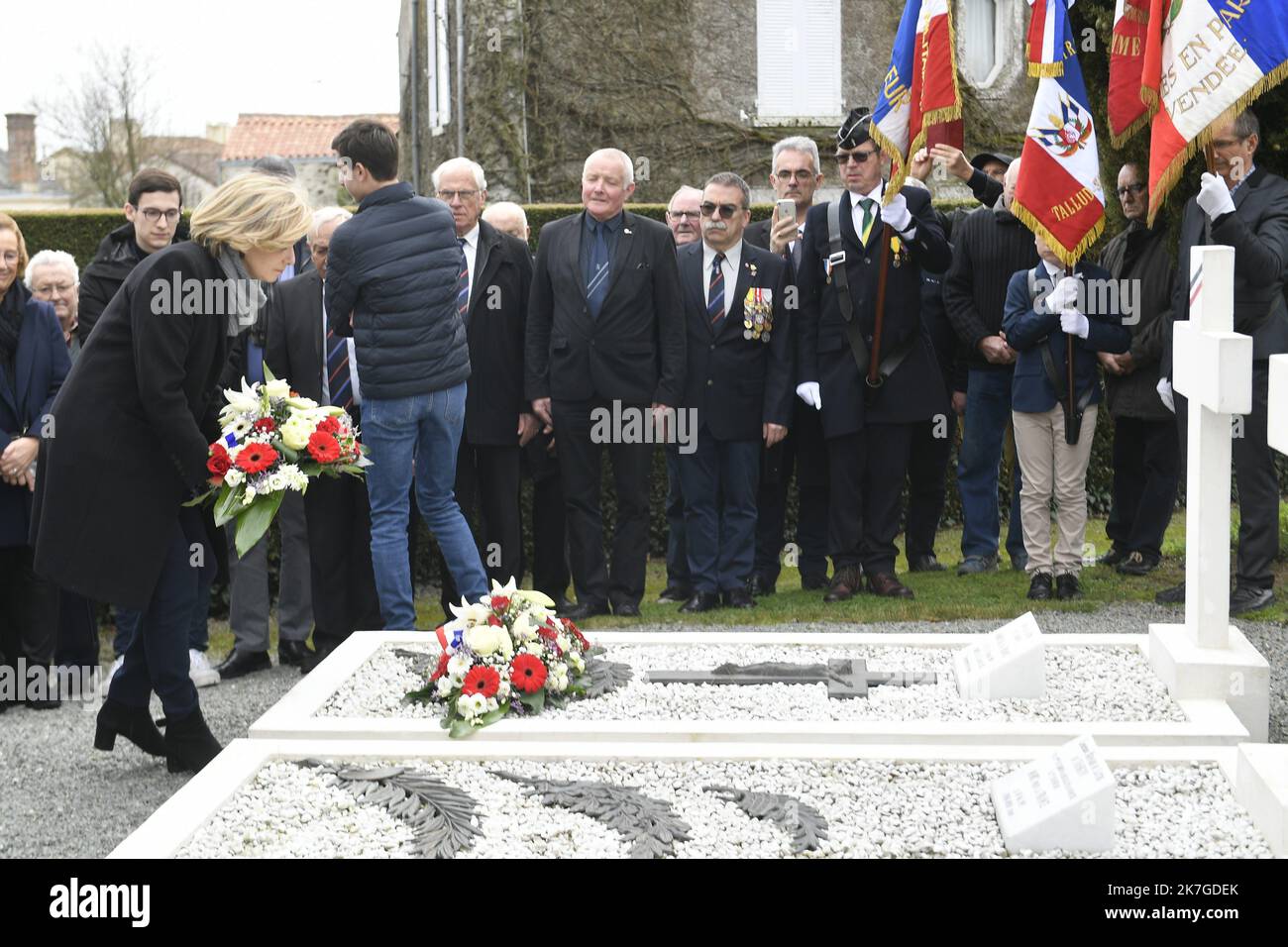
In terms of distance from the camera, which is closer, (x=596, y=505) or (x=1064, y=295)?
(x=1064, y=295)

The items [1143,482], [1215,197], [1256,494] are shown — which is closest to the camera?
[1215,197]

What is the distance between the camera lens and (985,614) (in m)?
7.83

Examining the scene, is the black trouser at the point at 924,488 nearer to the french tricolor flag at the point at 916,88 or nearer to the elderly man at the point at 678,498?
the elderly man at the point at 678,498

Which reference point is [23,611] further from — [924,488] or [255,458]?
[924,488]

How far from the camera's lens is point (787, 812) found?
4.33 metres

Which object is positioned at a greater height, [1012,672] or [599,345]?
[599,345]

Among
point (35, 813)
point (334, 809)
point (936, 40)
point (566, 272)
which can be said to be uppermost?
point (936, 40)

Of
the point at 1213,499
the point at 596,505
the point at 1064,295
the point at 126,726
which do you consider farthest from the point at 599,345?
the point at 1213,499

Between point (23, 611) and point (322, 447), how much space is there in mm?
2477
